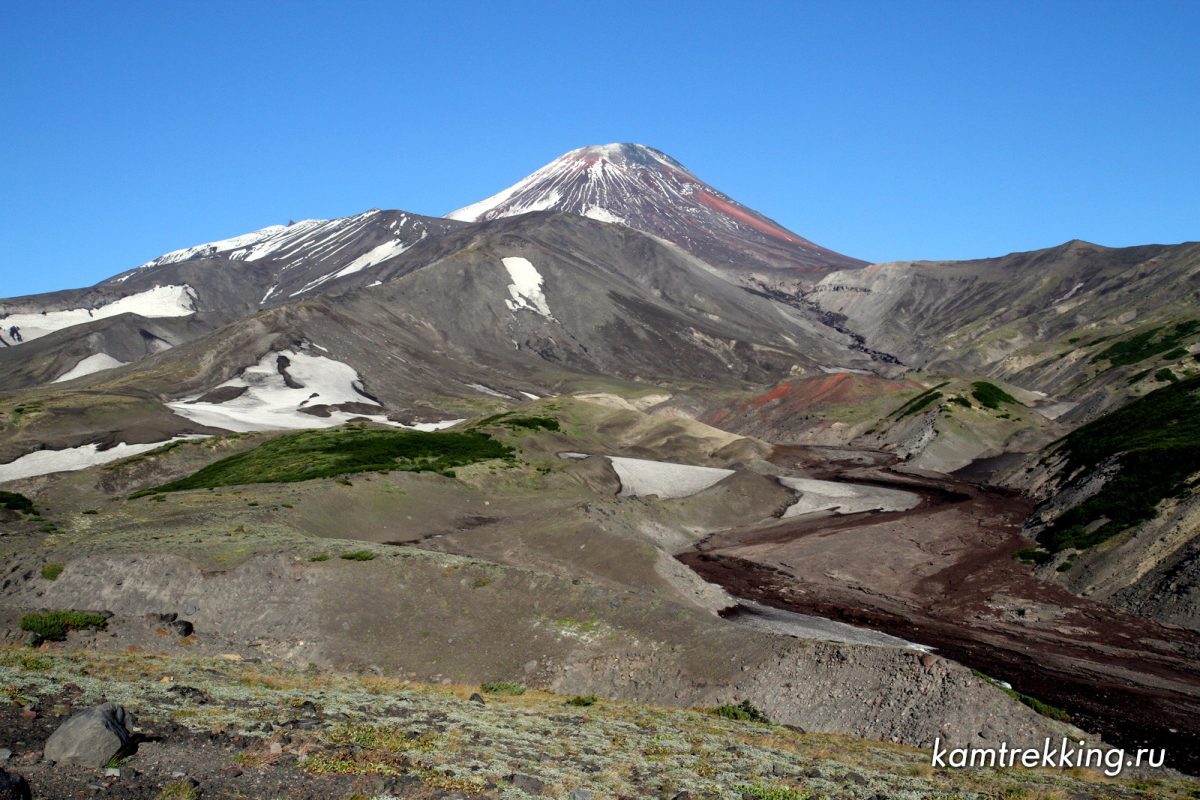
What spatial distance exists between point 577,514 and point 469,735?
109ft

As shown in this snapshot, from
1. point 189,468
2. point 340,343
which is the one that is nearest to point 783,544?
point 189,468

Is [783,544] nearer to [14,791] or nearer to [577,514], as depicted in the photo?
[577,514]

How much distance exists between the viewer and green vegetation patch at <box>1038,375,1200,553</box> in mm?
45844

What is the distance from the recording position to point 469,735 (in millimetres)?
15750

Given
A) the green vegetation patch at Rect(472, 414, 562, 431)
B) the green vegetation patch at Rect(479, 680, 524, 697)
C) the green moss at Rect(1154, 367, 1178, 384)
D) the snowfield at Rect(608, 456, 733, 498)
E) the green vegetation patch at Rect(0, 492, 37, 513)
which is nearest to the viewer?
the green vegetation patch at Rect(479, 680, 524, 697)

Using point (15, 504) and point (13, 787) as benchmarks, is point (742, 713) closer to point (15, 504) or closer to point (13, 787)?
point (13, 787)

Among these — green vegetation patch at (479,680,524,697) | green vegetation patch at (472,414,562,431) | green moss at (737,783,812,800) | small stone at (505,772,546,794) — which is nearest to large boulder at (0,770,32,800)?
small stone at (505,772,546,794)

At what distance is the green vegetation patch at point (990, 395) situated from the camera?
3812 inches

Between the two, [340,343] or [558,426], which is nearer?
[558,426]

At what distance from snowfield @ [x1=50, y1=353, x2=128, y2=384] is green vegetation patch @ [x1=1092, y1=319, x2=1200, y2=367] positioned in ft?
511

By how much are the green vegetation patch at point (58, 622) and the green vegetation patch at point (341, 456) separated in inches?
1224

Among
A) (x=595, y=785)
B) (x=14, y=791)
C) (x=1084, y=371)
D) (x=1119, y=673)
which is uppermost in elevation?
(x=1084, y=371)

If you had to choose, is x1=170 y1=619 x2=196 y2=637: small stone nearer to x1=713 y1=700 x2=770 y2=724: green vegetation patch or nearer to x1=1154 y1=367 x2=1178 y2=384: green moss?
x1=713 y1=700 x2=770 y2=724: green vegetation patch

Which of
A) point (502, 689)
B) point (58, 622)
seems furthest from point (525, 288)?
point (502, 689)
